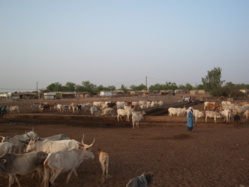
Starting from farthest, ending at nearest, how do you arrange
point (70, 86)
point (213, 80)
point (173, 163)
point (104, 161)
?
point (70, 86)
point (213, 80)
point (173, 163)
point (104, 161)

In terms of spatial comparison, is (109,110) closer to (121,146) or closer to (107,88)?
(121,146)

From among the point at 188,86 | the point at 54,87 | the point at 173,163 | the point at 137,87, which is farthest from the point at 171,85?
the point at 173,163

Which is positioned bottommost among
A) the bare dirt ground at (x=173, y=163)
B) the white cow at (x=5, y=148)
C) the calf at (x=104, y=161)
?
the bare dirt ground at (x=173, y=163)

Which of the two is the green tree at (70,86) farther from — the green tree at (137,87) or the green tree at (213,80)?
the green tree at (213,80)

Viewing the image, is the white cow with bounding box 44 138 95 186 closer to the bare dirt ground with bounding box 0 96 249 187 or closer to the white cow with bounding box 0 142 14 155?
the bare dirt ground with bounding box 0 96 249 187

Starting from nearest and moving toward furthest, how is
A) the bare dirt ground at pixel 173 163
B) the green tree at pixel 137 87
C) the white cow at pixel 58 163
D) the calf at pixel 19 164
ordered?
1. the white cow at pixel 58 163
2. the calf at pixel 19 164
3. the bare dirt ground at pixel 173 163
4. the green tree at pixel 137 87

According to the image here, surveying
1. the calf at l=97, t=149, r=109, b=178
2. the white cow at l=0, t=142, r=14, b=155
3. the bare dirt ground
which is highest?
the white cow at l=0, t=142, r=14, b=155

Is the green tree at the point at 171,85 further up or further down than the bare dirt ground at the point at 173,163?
further up

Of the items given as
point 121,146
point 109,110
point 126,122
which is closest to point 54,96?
point 109,110

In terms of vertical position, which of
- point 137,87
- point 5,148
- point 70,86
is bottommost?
point 5,148

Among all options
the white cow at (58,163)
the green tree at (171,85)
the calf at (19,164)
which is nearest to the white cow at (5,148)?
the calf at (19,164)

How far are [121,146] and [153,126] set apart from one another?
9.29 meters

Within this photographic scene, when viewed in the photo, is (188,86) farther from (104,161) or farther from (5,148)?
(5,148)

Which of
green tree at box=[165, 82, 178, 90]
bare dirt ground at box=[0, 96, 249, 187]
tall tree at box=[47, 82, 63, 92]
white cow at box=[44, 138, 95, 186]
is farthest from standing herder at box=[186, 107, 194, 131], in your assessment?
green tree at box=[165, 82, 178, 90]
